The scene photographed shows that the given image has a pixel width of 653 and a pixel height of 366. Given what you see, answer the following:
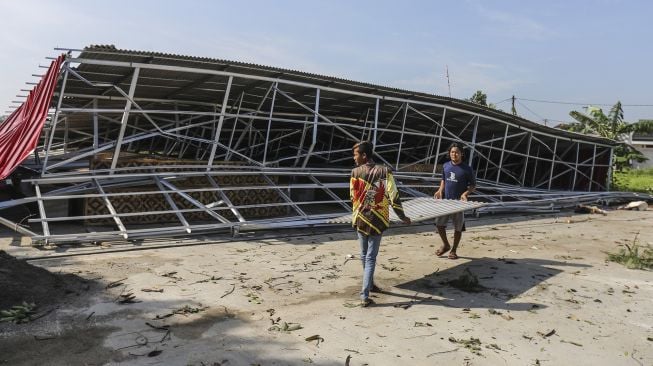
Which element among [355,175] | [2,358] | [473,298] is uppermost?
[355,175]

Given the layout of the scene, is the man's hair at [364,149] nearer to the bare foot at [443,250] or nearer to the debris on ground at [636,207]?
the bare foot at [443,250]

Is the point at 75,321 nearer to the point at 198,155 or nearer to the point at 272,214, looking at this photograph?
the point at 272,214

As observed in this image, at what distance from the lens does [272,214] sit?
11156 mm

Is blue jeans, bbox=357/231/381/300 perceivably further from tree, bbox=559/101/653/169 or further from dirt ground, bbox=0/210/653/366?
tree, bbox=559/101/653/169

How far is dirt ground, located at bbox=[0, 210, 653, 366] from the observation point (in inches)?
153

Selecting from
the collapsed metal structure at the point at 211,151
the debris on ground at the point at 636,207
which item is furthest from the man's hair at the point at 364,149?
the debris on ground at the point at 636,207

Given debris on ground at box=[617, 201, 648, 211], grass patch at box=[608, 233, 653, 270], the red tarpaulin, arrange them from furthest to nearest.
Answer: debris on ground at box=[617, 201, 648, 211] < the red tarpaulin < grass patch at box=[608, 233, 653, 270]

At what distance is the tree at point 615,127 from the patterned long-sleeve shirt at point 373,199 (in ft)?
75.7

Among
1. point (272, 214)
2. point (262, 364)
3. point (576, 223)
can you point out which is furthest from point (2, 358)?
point (576, 223)

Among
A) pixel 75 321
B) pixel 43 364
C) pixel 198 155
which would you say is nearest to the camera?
pixel 43 364

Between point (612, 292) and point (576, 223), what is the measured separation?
22.9 feet

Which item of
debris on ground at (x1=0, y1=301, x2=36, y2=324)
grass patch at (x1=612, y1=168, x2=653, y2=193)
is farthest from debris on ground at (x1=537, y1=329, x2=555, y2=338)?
grass patch at (x1=612, y1=168, x2=653, y2=193)

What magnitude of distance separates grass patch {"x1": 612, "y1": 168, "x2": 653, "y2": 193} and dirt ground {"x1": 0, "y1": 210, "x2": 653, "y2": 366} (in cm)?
1852

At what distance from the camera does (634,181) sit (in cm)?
2925
